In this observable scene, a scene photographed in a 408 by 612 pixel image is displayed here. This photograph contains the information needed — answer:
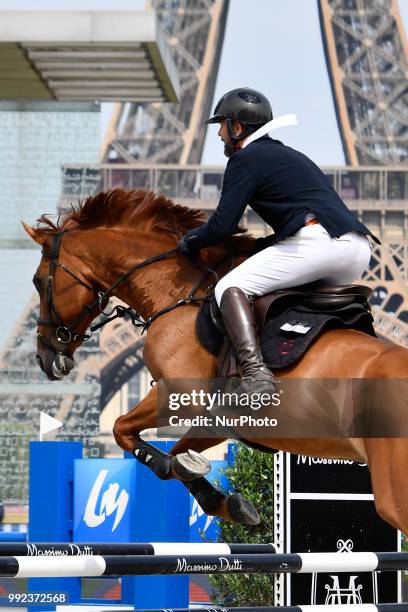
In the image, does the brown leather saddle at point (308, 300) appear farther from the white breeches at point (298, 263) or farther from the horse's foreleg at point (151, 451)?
the horse's foreleg at point (151, 451)

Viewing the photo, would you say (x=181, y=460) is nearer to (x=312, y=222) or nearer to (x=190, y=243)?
(x=190, y=243)

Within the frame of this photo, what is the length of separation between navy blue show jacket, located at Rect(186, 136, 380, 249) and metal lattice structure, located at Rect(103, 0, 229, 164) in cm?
4273

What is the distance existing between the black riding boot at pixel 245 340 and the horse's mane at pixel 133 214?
781 mm

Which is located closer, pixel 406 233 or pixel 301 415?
pixel 301 415

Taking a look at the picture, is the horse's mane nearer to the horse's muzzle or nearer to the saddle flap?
the horse's muzzle

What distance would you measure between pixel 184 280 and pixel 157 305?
6.7 inches

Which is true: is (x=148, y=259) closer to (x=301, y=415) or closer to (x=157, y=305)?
(x=157, y=305)

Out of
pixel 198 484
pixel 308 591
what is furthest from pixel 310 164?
pixel 308 591

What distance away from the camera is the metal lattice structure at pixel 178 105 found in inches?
1876

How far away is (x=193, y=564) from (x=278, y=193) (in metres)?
1.62

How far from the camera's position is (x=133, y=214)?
5.38 meters

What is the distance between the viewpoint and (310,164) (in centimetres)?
488

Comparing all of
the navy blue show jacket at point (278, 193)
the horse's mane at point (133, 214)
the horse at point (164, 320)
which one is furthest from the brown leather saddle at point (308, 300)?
the horse's mane at point (133, 214)

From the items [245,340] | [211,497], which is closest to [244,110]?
[245,340]
